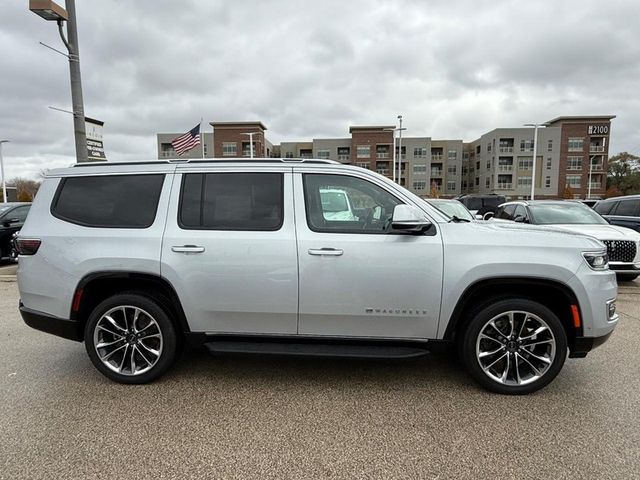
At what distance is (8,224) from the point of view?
1003cm

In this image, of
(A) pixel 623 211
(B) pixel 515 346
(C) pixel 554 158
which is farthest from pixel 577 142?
(B) pixel 515 346

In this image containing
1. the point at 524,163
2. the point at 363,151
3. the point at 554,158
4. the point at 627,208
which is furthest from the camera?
the point at 363,151

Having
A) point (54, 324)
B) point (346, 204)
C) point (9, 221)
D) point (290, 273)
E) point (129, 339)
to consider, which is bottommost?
point (129, 339)

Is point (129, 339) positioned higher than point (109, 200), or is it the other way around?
point (109, 200)

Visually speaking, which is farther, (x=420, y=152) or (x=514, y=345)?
(x=420, y=152)

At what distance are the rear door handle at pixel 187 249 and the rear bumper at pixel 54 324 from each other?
1195 mm

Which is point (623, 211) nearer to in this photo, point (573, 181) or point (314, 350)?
point (314, 350)

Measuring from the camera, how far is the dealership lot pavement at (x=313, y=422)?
2377mm

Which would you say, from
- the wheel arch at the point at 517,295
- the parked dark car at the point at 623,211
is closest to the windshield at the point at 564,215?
the parked dark car at the point at 623,211

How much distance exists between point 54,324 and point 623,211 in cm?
1201

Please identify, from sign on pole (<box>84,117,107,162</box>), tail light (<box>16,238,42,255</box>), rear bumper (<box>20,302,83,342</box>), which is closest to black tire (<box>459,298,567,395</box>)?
rear bumper (<box>20,302,83,342</box>)

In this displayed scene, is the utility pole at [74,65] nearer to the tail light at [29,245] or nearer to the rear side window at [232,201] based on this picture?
the tail light at [29,245]

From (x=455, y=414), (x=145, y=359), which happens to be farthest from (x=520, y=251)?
(x=145, y=359)

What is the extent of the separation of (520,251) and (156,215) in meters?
3.06
